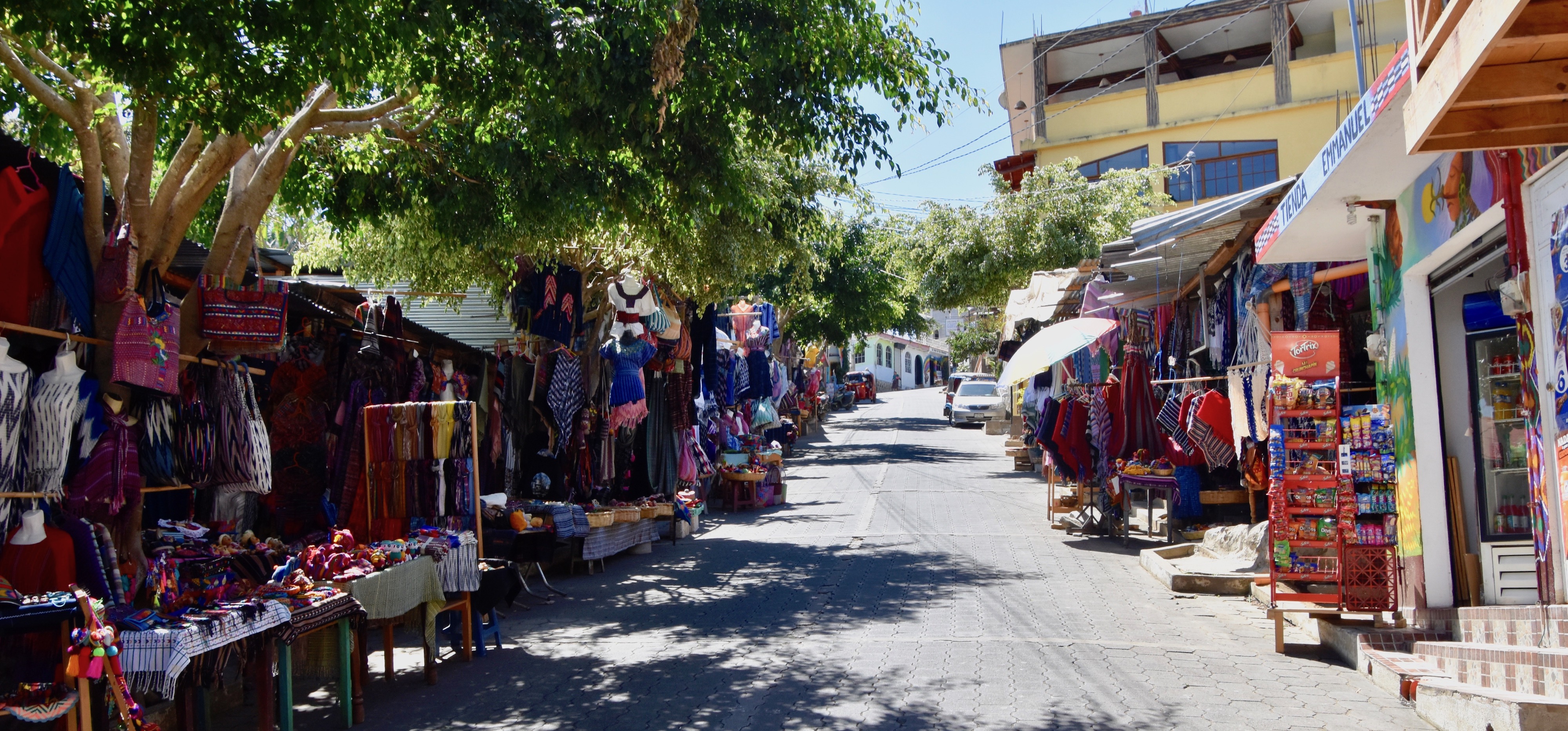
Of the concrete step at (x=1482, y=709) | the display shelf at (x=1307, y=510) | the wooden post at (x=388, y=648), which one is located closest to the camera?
the concrete step at (x=1482, y=709)

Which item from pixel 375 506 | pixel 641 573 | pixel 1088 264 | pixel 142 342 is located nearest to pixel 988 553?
pixel 641 573

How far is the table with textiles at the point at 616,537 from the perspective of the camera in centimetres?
1124

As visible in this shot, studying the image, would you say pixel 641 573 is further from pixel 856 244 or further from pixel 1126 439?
pixel 856 244

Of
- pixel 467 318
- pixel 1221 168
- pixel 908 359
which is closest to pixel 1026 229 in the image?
pixel 1221 168

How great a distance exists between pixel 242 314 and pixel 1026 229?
1829 cm

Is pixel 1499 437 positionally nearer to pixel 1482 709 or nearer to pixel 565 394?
pixel 1482 709

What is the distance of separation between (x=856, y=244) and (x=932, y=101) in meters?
23.2

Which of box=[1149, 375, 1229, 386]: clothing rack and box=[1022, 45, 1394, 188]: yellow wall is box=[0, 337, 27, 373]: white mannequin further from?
box=[1022, 45, 1394, 188]: yellow wall

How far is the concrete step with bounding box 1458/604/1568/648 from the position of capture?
485 cm

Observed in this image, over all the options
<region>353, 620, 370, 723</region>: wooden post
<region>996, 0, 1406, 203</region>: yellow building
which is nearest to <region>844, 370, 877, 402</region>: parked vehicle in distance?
<region>996, 0, 1406, 203</region>: yellow building

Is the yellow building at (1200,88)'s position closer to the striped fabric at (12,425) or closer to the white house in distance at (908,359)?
the striped fabric at (12,425)

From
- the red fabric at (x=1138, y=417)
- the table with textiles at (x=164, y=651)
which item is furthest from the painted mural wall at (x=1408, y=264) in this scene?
the table with textiles at (x=164, y=651)

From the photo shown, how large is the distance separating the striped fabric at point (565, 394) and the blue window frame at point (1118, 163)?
18.7m

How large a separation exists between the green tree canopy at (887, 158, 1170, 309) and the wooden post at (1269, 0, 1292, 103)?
4.09 metres
